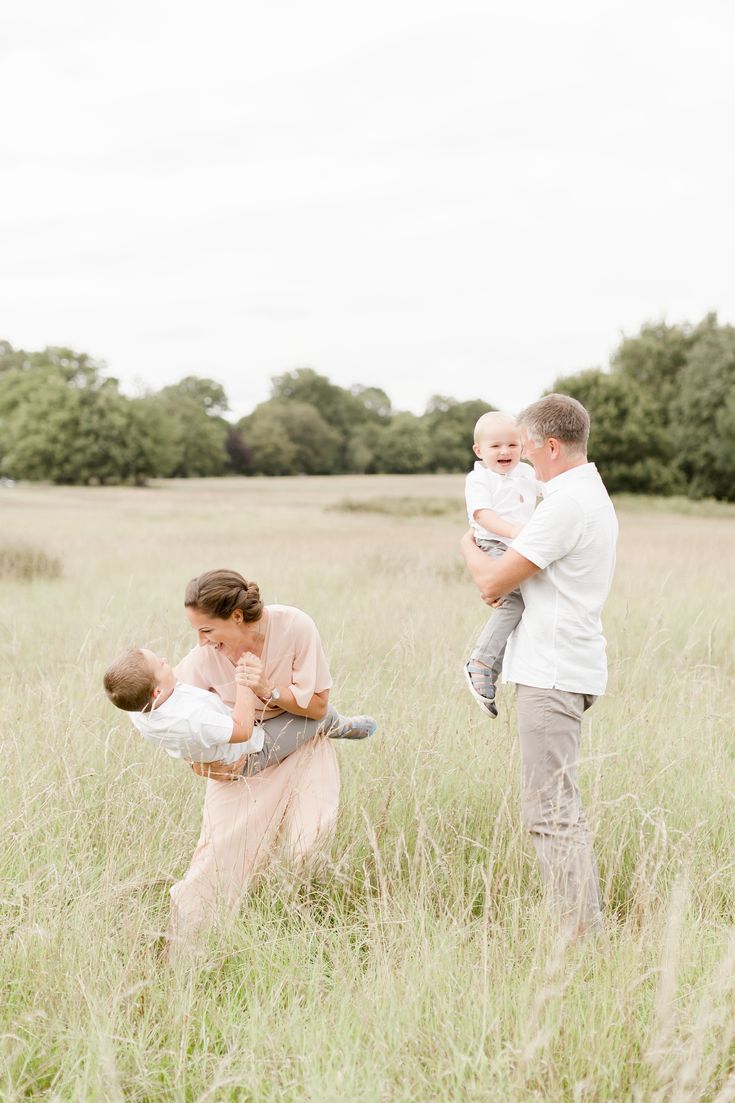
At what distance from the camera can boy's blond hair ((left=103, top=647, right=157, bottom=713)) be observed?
3000mm

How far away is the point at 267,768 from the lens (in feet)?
11.5

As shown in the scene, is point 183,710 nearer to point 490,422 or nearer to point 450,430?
point 490,422

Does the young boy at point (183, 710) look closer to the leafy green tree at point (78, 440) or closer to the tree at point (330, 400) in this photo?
the leafy green tree at point (78, 440)

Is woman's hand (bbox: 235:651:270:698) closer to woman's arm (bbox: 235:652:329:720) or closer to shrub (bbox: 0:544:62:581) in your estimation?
woman's arm (bbox: 235:652:329:720)

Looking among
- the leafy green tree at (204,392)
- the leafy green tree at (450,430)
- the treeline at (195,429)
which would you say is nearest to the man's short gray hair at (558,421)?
the treeline at (195,429)

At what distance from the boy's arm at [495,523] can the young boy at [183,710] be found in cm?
115

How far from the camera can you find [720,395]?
4525 cm

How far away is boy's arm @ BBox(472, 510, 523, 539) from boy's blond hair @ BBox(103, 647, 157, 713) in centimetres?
152

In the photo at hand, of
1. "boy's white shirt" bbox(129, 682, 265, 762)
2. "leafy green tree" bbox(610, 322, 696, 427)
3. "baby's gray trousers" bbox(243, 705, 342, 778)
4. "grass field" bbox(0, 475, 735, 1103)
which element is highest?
"leafy green tree" bbox(610, 322, 696, 427)

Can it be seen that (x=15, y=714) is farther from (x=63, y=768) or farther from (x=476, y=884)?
(x=476, y=884)

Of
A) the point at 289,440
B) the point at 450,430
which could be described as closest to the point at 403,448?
the point at 450,430

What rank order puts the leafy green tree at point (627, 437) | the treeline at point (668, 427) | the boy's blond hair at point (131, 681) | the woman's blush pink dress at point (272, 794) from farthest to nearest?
the leafy green tree at point (627, 437), the treeline at point (668, 427), the woman's blush pink dress at point (272, 794), the boy's blond hair at point (131, 681)

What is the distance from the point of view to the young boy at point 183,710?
9.91 ft

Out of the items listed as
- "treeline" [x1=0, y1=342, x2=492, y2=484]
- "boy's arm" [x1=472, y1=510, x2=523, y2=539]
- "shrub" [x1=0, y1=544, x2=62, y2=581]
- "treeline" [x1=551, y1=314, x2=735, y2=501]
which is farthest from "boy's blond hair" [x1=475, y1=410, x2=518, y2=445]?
"treeline" [x1=0, y1=342, x2=492, y2=484]
